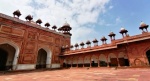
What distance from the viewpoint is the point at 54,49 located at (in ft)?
65.8

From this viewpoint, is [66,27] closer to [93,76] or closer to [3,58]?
[3,58]

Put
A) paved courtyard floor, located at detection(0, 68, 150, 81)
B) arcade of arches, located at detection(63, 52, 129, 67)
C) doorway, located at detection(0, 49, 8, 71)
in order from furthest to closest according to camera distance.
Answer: doorway, located at detection(0, 49, 8, 71)
arcade of arches, located at detection(63, 52, 129, 67)
paved courtyard floor, located at detection(0, 68, 150, 81)

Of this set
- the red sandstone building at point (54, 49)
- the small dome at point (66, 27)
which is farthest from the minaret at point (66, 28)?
the red sandstone building at point (54, 49)

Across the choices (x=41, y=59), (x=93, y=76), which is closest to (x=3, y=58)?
(x=41, y=59)

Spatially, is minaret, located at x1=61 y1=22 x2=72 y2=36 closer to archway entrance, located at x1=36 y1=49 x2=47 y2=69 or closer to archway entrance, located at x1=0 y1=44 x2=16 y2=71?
archway entrance, located at x1=36 y1=49 x2=47 y2=69

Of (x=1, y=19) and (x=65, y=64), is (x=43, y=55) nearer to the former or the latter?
(x=65, y=64)

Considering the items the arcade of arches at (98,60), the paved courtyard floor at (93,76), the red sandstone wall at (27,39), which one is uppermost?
the red sandstone wall at (27,39)

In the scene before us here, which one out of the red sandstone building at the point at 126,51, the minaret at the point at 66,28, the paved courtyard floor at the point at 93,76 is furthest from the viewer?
the minaret at the point at 66,28

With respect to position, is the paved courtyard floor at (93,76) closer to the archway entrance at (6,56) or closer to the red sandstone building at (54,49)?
the red sandstone building at (54,49)

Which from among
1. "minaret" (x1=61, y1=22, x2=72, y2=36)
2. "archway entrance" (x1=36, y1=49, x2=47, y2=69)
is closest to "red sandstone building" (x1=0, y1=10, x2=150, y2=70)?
"archway entrance" (x1=36, y1=49, x2=47, y2=69)

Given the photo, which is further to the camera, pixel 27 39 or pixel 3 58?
pixel 3 58

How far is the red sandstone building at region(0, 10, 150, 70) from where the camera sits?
12.0 metres

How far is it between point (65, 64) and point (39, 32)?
8019 millimetres

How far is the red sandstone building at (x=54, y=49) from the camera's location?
472 inches
